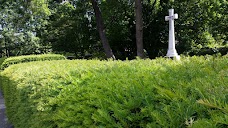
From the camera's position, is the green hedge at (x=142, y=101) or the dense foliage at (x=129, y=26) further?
the dense foliage at (x=129, y=26)

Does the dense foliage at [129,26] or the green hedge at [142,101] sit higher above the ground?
the dense foliage at [129,26]

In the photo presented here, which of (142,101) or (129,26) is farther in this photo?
(129,26)

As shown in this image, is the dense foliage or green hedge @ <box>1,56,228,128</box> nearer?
green hedge @ <box>1,56,228,128</box>

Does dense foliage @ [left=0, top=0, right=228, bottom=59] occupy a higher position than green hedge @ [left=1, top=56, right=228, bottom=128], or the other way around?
dense foliage @ [left=0, top=0, right=228, bottom=59]

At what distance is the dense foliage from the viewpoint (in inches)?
648

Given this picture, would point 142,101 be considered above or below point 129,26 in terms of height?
below

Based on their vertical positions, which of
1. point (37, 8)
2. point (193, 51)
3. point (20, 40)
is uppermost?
point (37, 8)

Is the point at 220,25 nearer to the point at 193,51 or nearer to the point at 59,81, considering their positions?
the point at 193,51

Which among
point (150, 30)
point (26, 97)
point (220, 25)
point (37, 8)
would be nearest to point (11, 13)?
point (37, 8)

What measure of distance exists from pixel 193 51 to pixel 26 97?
1462 centimetres

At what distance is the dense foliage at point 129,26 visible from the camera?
1647 centimetres

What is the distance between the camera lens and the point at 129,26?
17062 mm

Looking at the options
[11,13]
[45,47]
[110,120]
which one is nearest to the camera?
[110,120]

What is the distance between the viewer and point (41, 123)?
2598 mm
